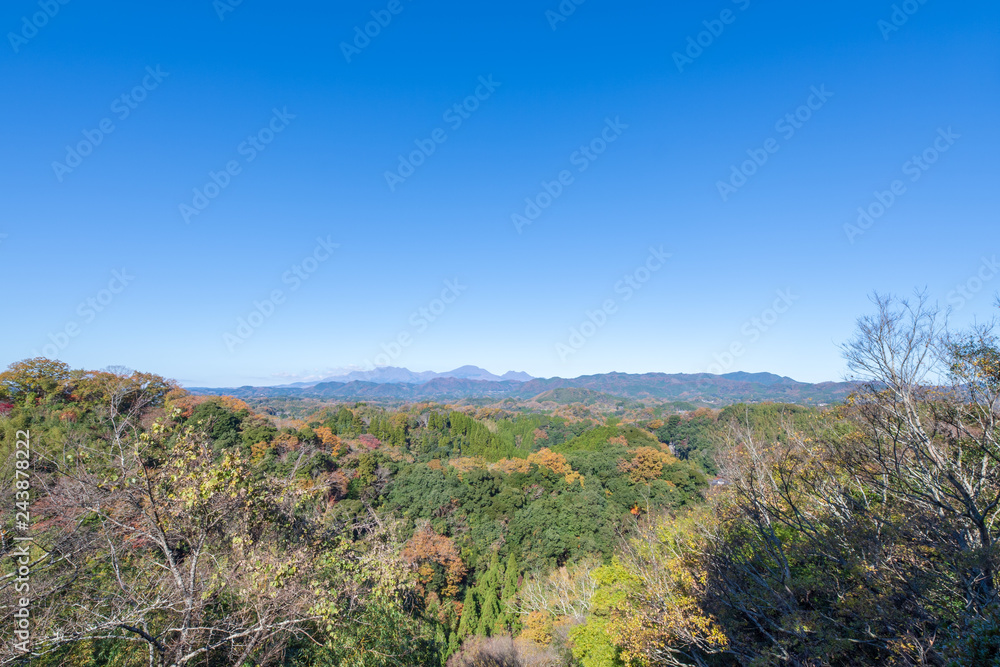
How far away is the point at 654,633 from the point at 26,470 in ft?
35.9

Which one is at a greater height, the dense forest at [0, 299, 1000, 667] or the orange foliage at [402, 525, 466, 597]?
the dense forest at [0, 299, 1000, 667]

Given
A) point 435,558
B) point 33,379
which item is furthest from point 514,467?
point 33,379

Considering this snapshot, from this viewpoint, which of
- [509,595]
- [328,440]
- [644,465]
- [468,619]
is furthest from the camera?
[328,440]

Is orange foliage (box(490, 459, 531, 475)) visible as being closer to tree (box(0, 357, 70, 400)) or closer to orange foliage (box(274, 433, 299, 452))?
orange foliage (box(274, 433, 299, 452))

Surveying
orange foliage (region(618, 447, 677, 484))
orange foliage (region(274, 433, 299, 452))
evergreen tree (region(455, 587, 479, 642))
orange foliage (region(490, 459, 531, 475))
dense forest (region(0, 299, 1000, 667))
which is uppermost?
dense forest (region(0, 299, 1000, 667))

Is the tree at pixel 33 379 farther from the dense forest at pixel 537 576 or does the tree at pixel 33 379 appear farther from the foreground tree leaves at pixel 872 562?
the foreground tree leaves at pixel 872 562

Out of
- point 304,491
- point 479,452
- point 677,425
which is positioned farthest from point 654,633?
point 677,425

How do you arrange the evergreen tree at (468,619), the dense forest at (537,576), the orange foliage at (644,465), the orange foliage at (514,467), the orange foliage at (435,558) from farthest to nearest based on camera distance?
1. the orange foliage at (514,467)
2. the orange foliage at (644,465)
3. the orange foliage at (435,558)
4. the evergreen tree at (468,619)
5. the dense forest at (537,576)

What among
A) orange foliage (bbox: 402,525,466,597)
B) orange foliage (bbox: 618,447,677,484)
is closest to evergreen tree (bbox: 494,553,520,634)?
orange foliage (bbox: 402,525,466,597)

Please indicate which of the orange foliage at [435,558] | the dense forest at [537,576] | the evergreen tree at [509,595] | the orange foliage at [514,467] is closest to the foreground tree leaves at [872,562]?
the dense forest at [537,576]

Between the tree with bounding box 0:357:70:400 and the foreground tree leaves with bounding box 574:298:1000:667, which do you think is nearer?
the foreground tree leaves with bounding box 574:298:1000:667

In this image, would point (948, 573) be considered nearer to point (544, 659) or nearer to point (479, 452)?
point (544, 659)

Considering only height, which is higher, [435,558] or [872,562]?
[872,562]

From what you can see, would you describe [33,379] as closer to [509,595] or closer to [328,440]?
[328,440]
